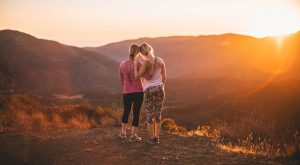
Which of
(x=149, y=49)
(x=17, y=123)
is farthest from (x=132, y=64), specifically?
(x=17, y=123)

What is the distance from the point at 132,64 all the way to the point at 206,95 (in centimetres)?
6322

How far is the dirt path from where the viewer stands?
301 inches

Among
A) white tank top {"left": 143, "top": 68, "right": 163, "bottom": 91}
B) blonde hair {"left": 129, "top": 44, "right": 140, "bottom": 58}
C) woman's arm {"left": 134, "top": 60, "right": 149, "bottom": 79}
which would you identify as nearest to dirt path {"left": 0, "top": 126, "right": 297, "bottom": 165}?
white tank top {"left": 143, "top": 68, "right": 163, "bottom": 91}

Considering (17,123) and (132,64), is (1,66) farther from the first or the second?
(132,64)

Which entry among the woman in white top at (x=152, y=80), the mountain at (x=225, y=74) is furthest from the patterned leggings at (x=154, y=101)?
the mountain at (x=225, y=74)

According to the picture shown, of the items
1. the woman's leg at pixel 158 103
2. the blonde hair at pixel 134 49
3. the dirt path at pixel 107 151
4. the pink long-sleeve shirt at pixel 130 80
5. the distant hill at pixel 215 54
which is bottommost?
the dirt path at pixel 107 151

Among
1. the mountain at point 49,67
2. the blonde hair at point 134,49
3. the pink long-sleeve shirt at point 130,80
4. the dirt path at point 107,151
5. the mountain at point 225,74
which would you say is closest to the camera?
the dirt path at point 107,151

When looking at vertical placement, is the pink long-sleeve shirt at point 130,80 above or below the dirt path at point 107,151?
Answer: above

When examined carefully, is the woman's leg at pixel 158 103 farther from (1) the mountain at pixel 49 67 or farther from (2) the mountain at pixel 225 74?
(1) the mountain at pixel 49 67

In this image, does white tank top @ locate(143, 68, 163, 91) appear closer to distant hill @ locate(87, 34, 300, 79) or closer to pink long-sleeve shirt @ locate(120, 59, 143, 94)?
pink long-sleeve shirt @ locate(120, 59, 143, 94)

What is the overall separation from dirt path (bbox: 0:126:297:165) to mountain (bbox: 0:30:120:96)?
61.8 metres

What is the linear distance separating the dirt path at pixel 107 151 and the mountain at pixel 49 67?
61.8 m

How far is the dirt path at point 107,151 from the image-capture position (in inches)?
301

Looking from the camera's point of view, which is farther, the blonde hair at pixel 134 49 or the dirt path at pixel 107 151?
the blonde hair at pixel 134 49
